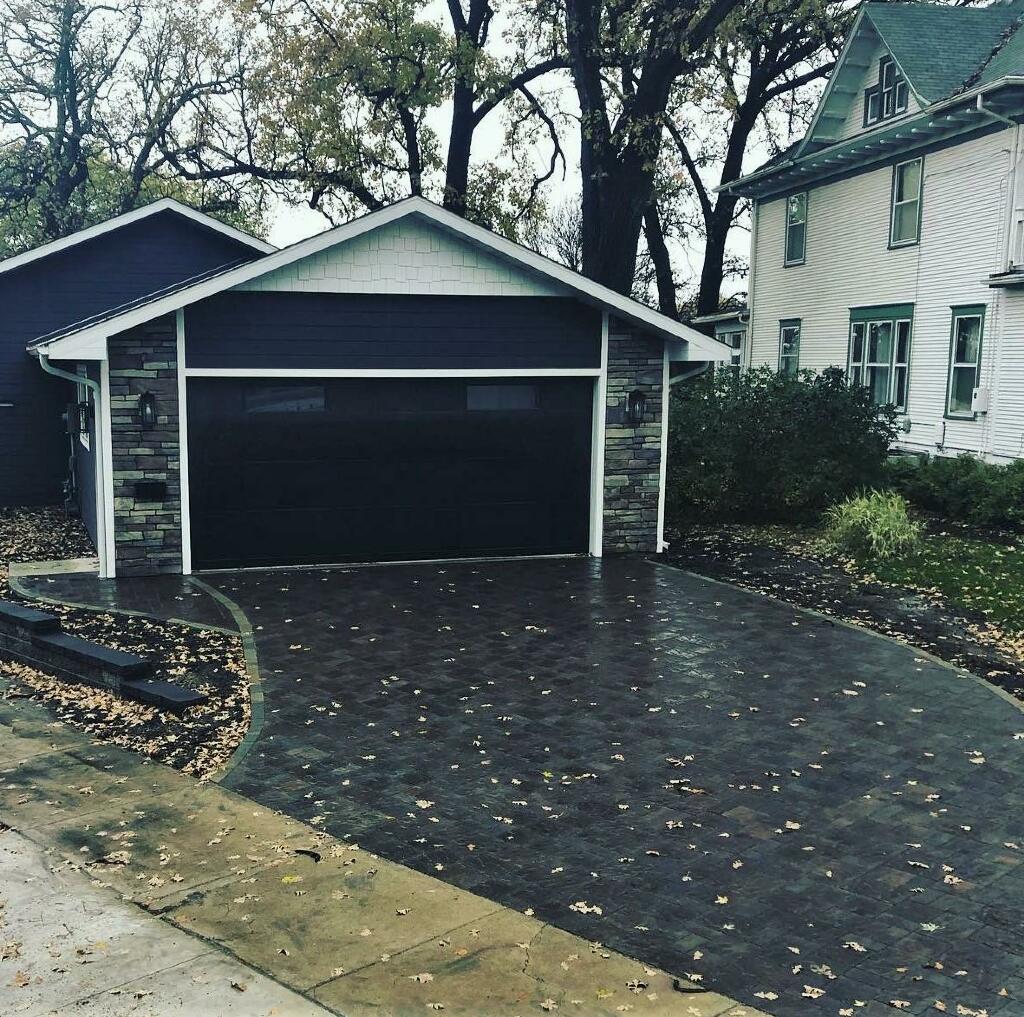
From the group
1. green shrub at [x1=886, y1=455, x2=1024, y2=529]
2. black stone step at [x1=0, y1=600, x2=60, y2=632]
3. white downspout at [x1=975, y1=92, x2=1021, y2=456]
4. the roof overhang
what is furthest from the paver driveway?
the roof overhang

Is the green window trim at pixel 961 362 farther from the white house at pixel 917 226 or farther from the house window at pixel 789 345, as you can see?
the house window at pixel 789 345

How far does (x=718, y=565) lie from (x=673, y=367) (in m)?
2.99

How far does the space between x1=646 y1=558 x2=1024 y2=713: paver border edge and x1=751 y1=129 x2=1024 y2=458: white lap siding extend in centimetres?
822

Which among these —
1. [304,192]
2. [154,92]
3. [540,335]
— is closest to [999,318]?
[540,335]

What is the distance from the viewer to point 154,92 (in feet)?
117

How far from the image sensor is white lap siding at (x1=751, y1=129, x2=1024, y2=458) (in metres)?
20.3

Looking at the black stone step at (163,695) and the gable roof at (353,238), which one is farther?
the gable roof at (353,238)

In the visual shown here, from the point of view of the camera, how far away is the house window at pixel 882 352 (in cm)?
2339

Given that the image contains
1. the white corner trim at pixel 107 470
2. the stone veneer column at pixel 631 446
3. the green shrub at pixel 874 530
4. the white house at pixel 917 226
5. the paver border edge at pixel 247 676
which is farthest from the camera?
the white house at pixel 917 226

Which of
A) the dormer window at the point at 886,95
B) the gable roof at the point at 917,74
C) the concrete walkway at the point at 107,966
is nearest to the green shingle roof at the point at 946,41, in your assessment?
the gable roof at the point at 917,74

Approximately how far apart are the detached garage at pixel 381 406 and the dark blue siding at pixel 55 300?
5.52 m

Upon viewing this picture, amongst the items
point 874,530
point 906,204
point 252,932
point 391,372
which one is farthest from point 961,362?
point 252,932

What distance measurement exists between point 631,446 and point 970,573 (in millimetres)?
4794

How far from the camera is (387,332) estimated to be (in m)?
15.1
